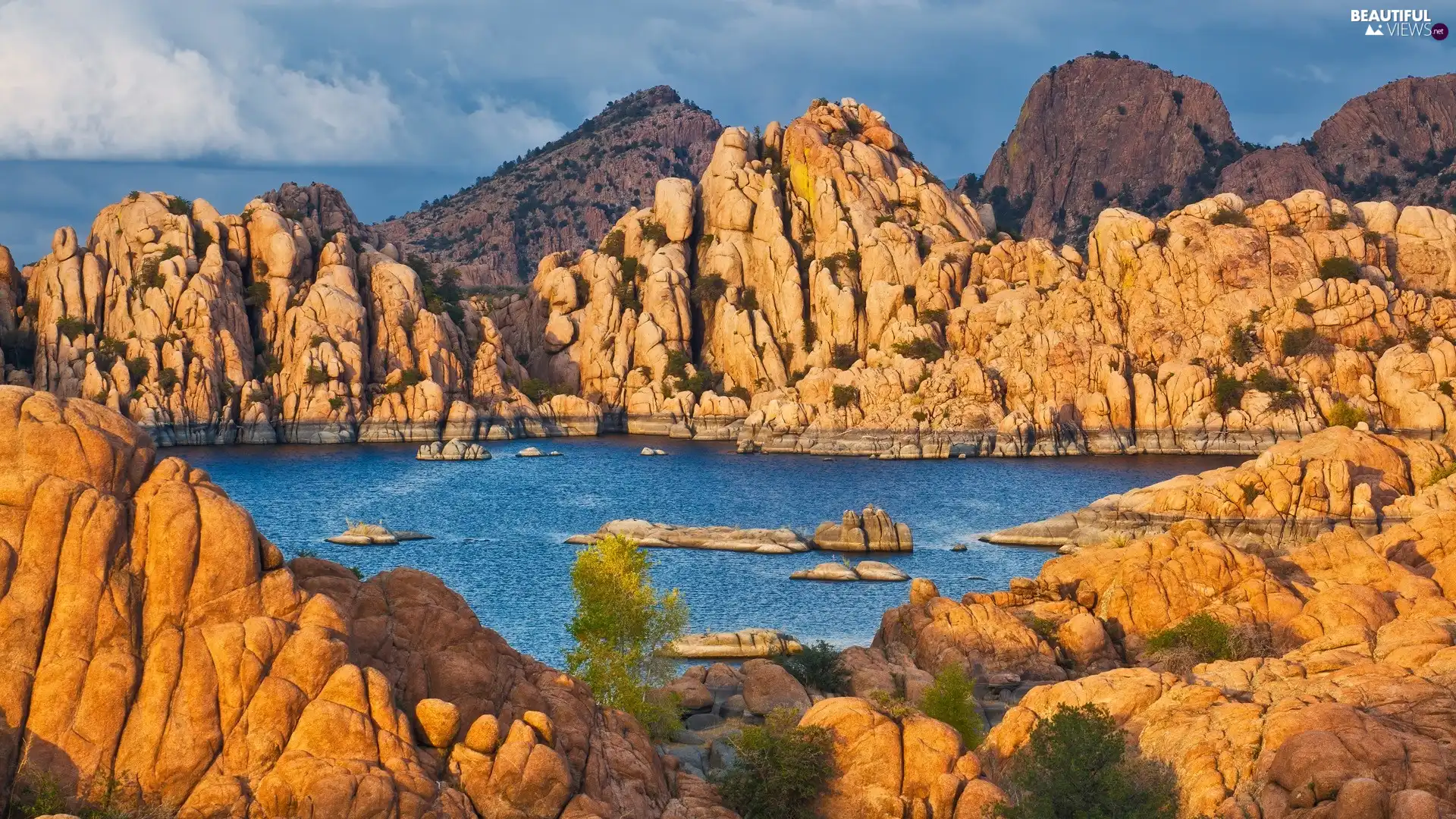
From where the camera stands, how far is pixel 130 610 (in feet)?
101

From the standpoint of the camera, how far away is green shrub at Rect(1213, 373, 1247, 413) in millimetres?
161000

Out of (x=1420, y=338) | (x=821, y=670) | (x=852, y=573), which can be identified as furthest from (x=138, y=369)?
(x=1420, y=338)

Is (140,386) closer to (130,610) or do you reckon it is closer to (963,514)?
(963,514)

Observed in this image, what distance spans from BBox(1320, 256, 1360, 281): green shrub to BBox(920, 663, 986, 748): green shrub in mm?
144144

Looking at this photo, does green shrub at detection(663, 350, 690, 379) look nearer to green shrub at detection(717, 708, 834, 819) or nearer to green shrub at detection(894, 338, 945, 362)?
green shrub at detection(894, 338, 945, 362)

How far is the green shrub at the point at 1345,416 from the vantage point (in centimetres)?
15012

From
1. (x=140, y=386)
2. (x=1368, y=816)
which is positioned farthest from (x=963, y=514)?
(x=140, y=386)

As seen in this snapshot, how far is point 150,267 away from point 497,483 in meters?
73.5

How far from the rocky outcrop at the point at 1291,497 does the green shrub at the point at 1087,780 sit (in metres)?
53.6

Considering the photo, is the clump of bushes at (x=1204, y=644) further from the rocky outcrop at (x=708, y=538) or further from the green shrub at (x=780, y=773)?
the rocky outcrop at (x=708, y=538)

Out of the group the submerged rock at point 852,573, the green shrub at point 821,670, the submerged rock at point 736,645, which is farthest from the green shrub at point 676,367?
the green shrub at point 821,670

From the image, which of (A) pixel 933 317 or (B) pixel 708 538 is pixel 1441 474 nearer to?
(B) pixel 708 538

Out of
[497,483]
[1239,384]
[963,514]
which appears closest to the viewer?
[963,514]

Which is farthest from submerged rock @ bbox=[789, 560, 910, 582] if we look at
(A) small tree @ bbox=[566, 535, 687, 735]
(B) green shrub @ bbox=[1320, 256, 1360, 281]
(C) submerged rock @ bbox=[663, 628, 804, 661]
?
(B) green shrub @ bbox=[1320, 256, 1360, 281]
